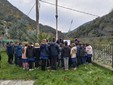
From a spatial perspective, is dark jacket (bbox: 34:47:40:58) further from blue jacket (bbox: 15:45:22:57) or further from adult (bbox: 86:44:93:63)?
adult (bbox: 86:44:93:63)

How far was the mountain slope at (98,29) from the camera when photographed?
59.1 metres

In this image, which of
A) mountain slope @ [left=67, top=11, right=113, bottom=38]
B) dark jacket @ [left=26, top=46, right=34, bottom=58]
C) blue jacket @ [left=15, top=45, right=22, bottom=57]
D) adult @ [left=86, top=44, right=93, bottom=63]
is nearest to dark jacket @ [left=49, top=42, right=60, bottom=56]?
dark jacket @ [left=26, top=46, right=34, bottom=58]

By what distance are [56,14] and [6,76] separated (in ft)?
53.1

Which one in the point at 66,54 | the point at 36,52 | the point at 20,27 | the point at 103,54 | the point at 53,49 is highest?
the point at 20,27

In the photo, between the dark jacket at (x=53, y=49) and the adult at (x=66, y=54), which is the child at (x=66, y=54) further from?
the dark jacket at (x=53, y=49)

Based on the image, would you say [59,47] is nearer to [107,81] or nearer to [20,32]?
[107,81]

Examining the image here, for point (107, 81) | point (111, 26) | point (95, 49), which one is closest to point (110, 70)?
point (107, 81)

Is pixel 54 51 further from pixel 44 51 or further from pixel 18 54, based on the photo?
pixel 18 54

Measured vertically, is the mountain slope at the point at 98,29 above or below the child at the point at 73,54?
above

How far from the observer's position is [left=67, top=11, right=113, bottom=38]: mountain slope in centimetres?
5909

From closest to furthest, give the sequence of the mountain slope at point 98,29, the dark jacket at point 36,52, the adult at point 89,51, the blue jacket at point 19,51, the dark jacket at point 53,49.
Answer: the dark jacket at point 53,49, the dark jacket at point 36,52, the blue jacket at point 19,51, the adult at point 89,51, the mountain slope at point 98,29

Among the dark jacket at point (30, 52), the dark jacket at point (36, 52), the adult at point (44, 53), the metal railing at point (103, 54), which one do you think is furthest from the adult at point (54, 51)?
the metal railing at point (103, 54)

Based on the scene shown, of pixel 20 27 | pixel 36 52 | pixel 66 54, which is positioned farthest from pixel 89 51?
pixel 20 27

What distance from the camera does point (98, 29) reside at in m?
60.5
